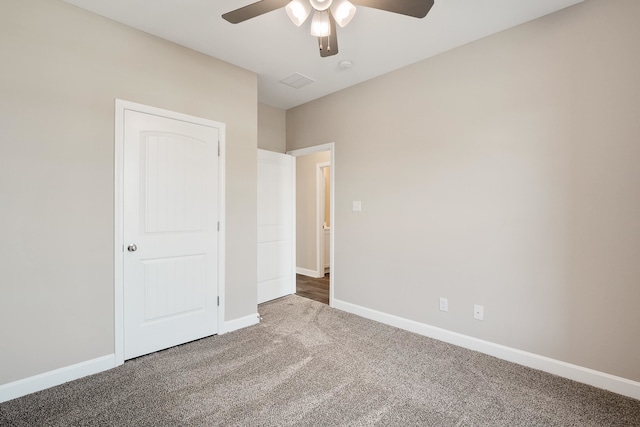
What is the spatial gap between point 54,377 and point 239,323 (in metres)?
1.47

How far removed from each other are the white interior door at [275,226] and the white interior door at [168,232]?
1.13m

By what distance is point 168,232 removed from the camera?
8.78 feet

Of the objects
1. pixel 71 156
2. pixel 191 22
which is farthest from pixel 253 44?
pixel 71 156

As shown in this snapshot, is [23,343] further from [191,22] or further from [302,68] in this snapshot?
[302,68]

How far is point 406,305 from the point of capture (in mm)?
3141

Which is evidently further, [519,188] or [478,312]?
[478,312]

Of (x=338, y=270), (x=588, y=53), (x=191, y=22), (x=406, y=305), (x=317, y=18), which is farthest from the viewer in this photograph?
(x=338, y=270)

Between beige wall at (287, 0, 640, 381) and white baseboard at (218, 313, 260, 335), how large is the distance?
129 centimetres

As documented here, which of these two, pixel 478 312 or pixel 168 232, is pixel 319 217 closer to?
pixel 168 232

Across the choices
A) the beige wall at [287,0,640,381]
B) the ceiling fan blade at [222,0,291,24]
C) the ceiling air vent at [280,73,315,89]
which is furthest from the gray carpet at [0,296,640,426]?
the ceiling air vent at [280,73,315,89]

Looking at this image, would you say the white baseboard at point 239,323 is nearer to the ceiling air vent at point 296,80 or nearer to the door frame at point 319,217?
the door frame at point 319,217

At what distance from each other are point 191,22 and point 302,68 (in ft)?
3.75

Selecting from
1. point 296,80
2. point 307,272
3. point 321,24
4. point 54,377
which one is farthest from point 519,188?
point 307,272

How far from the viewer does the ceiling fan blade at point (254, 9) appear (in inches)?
66.7
